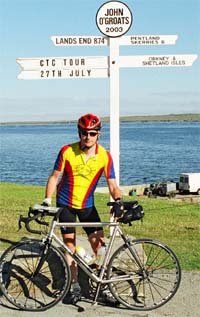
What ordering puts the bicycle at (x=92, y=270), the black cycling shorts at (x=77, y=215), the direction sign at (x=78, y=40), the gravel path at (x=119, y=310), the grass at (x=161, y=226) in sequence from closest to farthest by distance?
1. the gravel path at (x=119, y=310)
2. the bicycle at (x=92, y=270)
3. the black cycling shorts at (x=77, y=215)
4. the direction sign at (x=78, y=40)
5. the grass at (x=161, y=226)

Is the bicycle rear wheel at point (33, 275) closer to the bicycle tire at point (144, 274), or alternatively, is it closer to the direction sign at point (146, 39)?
the bicycle tire at point (144, 274)

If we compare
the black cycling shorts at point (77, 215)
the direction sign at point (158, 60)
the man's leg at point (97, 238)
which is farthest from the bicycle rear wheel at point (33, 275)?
the direction sign at point (158, 60)

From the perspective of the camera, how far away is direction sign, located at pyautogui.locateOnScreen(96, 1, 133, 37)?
259 inches

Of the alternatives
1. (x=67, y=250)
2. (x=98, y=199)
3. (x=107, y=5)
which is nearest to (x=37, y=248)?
(x=67, y=250)

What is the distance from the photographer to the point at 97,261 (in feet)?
16.5

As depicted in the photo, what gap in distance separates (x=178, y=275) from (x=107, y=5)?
3.39 meters

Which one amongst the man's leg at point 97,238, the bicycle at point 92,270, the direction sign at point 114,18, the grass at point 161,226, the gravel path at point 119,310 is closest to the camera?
the gravel path at point 119,310

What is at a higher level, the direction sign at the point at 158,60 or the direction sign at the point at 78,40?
the direction sign at the point at 78,40

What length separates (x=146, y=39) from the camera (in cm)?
677

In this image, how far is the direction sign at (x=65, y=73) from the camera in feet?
21.9

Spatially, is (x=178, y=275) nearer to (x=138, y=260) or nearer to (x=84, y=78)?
(x=138, y=260)

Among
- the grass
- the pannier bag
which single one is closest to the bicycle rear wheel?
the pannier bag

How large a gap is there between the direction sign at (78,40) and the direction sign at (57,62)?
7.4 inches

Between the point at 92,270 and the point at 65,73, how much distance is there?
8.91ft
